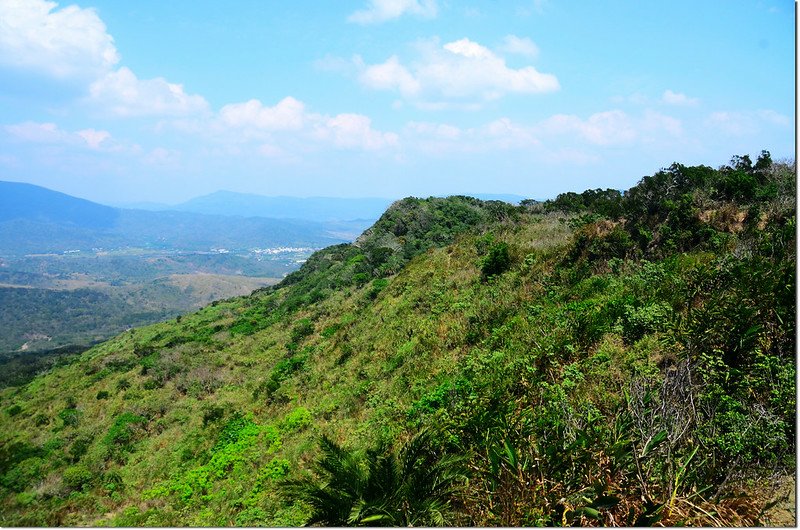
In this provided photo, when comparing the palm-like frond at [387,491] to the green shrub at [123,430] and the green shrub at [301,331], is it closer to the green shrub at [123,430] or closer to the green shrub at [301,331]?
the green shrub at [123,430]

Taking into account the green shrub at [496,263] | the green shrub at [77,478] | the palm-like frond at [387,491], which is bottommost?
the green shrub at [77,478]

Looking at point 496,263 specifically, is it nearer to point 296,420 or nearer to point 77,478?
point 296,420

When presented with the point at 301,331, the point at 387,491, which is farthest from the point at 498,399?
the point at 301,331

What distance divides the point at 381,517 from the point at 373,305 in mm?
16101

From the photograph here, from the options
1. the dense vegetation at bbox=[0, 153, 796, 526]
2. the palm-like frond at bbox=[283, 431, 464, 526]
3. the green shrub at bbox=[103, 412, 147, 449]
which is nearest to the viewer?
the dense vegetation at bbox=[0, 153, 796, 526]

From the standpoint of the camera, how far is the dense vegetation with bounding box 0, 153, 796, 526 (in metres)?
4.03

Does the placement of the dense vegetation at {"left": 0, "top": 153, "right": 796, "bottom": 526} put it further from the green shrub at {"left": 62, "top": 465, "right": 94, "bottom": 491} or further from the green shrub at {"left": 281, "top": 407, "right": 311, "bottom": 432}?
the green shrub at {"left": 281, "top": 407, "right": 311, "bottom": 432}

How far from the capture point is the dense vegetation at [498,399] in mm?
4031

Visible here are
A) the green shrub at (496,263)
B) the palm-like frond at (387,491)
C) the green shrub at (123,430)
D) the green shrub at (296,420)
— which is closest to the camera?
the palm-like frond at (387,491)

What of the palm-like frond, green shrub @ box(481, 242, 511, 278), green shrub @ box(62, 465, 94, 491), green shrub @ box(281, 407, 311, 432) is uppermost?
green shrub @ box(481, 242, 511, 278)

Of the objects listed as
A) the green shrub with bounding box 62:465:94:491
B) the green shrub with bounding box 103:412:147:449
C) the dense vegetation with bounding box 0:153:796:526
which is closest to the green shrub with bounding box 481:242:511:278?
the dense vegetation with bounding box 0:153:796:526

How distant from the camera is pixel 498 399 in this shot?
617 cm

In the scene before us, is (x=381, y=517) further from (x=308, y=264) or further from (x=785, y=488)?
(x=308, y=264)

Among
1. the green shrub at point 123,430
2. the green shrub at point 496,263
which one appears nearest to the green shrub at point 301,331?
the green shrub at point 123,430
